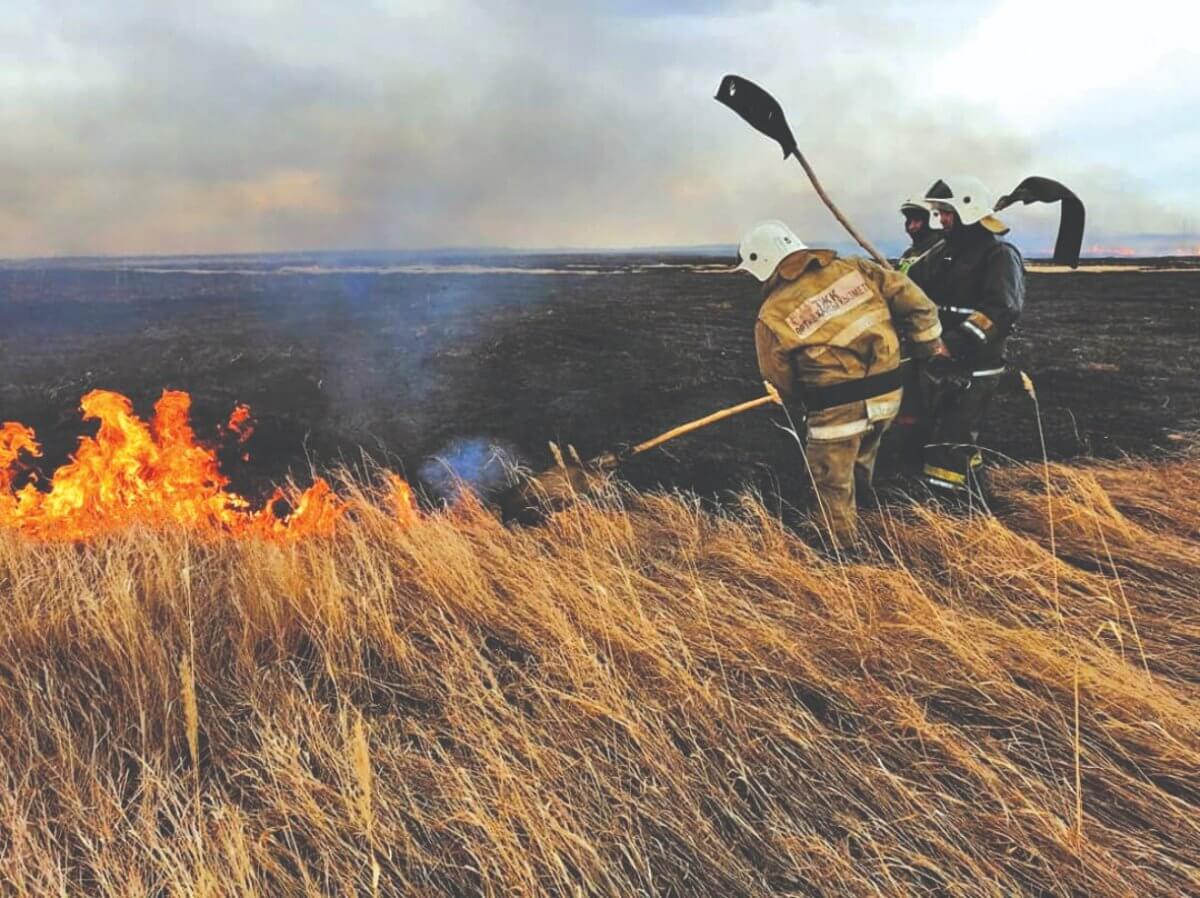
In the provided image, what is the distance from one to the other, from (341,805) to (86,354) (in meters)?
14.9

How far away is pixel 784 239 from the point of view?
3.96 meters

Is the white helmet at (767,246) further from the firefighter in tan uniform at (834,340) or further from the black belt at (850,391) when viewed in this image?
the black belt at (850,391)

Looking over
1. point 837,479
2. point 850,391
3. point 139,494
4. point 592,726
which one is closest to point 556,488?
point 837,479

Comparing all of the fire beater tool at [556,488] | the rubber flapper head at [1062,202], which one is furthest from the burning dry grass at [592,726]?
the rubber flapper head at [1062,202]

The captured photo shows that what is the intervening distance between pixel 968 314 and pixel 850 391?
1585 mm

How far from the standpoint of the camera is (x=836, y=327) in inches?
151

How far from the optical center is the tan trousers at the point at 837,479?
4.07m

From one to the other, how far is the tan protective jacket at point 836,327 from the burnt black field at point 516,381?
1.89 metres

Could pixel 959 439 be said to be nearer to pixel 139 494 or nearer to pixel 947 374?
pixel 947 374

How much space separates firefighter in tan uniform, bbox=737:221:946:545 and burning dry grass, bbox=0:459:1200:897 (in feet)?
2.15

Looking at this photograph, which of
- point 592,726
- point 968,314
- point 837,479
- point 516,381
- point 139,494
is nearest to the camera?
point 592,726

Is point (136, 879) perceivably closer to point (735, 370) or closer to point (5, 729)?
point (5, 729)

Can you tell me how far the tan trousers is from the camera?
4074 mm

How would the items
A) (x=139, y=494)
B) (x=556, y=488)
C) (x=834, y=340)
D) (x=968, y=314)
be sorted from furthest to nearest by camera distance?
(x=139, y=494) < (x=968, y=314) < (x=556, y=488) < (x=834, y=340)
